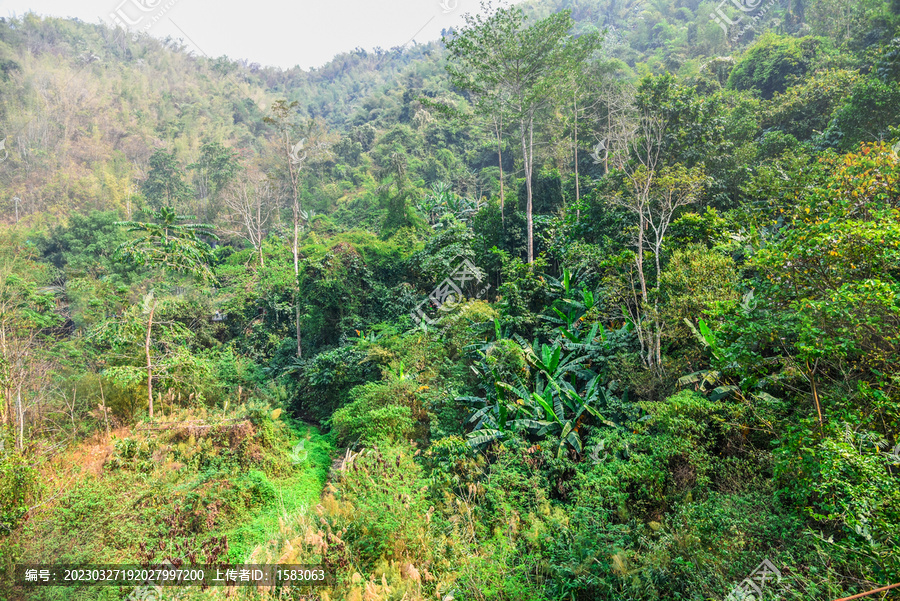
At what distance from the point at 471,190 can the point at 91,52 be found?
185ft

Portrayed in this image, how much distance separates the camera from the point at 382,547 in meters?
4.65

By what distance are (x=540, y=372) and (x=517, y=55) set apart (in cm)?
1016

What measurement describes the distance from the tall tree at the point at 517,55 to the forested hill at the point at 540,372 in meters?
0.09

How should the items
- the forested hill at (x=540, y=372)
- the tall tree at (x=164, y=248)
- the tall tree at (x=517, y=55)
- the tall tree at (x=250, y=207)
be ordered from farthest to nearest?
the tall tree at (x=250, y=207) < the tall tree at (x=517, y=55) < the tall tree at (x=164, y=248) < the forested hill at (x=540, y=372)

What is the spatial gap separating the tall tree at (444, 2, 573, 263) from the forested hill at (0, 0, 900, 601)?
0.28ft

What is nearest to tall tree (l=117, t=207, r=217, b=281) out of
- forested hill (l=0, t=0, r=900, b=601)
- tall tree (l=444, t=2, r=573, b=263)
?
forested hill (l=0, t=0, r=900, b=601)

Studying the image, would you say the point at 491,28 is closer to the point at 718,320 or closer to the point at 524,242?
the point at 524,242

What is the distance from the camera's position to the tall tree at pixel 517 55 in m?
12.7

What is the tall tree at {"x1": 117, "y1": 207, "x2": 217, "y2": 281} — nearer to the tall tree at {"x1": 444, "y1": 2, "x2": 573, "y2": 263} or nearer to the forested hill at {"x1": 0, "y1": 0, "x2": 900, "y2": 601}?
the forested hill at {"x1": 0, "y1": 0, "x2": 900, "y2": 601}

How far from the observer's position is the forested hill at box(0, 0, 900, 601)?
381 cm

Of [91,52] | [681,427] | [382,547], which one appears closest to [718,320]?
[681,427]

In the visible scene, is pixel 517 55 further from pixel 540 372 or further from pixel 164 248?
pixel 164 248

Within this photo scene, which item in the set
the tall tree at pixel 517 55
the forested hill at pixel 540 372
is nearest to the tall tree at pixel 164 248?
the forested hill at pixel 540 372

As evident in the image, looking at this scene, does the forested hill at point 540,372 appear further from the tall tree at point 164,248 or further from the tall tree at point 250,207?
the tall tree at point 250,207
